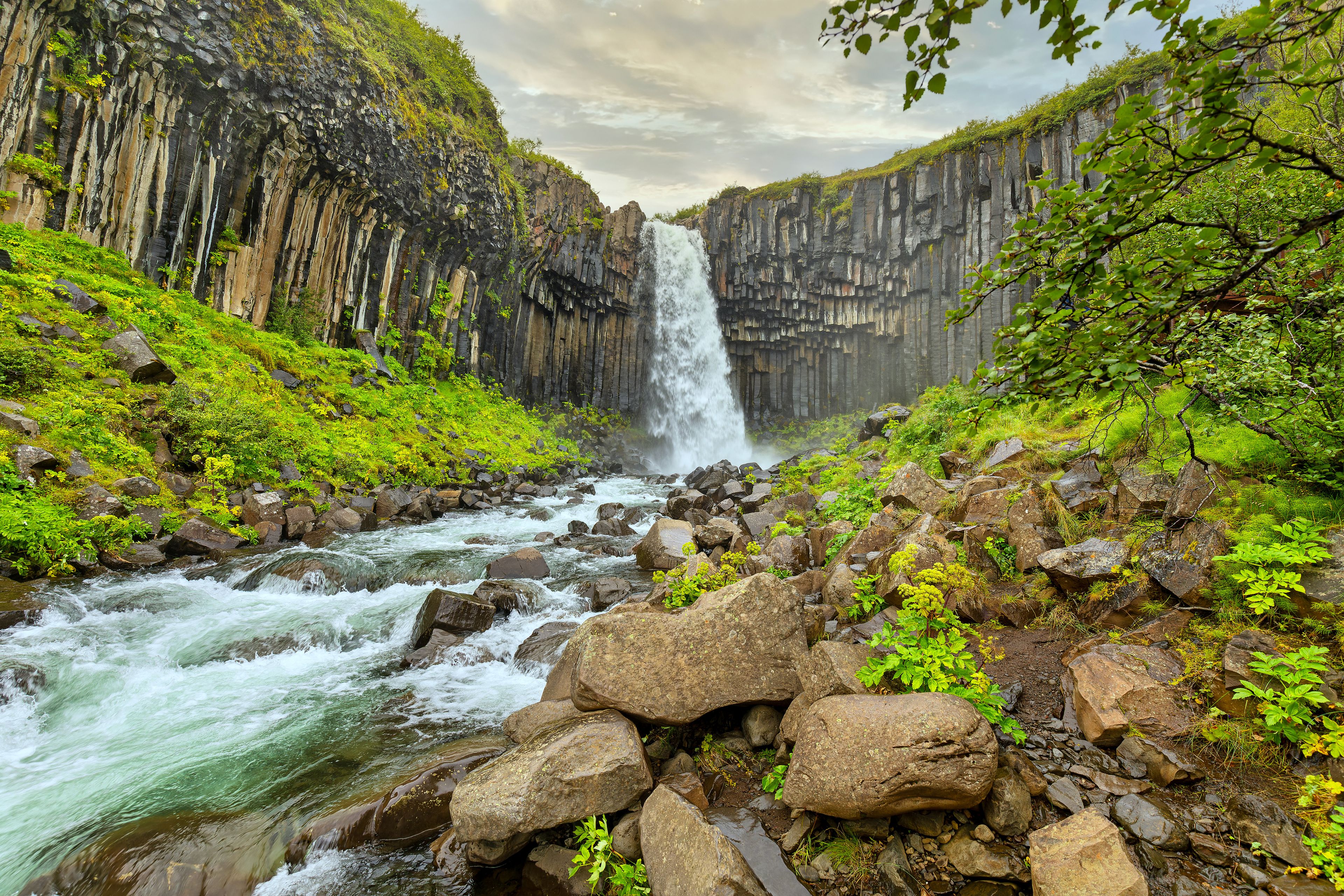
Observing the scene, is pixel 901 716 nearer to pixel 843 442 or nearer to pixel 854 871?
pixel 854 871

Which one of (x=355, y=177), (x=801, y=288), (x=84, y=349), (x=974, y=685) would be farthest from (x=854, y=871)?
(x=801, y=288)

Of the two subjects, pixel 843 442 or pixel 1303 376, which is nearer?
pixel 1303 376

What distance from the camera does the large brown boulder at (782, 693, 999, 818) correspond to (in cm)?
297

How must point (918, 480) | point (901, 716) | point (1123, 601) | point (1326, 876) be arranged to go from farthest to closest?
1. point (918, 480)
2. point (1123, 601)
3. point (901, 716)
4. point (1326, 876)

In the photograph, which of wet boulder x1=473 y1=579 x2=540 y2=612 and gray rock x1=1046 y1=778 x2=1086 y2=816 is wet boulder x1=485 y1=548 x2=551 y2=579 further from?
gray rock x1=1046 y1=778 x2=1086 y2=816

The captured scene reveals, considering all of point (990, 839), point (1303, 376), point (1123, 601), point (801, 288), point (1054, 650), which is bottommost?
point (990, 839)

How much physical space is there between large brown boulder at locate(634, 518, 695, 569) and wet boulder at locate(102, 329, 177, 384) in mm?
10776

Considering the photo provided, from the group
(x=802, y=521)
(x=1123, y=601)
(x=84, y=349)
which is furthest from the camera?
(x=84, y=349)

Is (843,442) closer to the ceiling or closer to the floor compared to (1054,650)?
closer to the ceiling

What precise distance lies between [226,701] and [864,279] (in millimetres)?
34092

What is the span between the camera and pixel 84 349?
10.7 meters

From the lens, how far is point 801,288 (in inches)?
1341

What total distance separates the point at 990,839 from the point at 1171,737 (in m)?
1.22

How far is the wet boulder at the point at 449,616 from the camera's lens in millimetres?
7113
